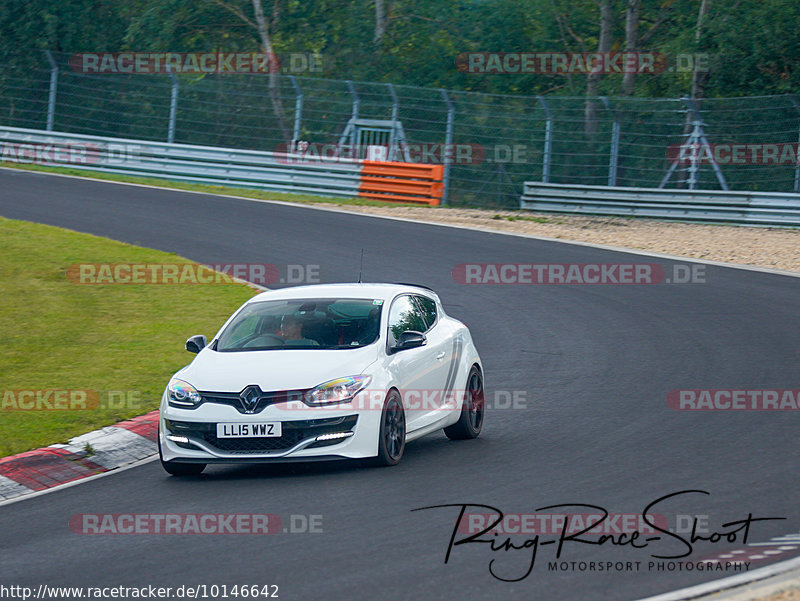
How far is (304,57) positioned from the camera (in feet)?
143

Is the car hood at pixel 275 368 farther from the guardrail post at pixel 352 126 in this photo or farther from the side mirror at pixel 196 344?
the guardrail post at pixel 352 126

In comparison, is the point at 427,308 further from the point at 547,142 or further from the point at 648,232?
the point at 547,142

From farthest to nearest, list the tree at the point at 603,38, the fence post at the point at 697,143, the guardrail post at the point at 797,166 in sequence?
the tree at the point at 603,38 → the fence post at the point at 697,143 → the guardrail post at the point at 797,166

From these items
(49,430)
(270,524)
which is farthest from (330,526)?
(49,430)

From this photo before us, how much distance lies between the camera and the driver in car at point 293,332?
9805 mm

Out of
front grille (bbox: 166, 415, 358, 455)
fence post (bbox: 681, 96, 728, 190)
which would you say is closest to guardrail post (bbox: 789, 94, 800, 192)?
fence post (bbox: 681, 96, 728, 190)

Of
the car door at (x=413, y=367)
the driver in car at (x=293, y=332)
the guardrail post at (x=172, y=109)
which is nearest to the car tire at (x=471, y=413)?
the car door at (x=413, y=367)

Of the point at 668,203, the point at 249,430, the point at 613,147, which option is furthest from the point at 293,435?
the point at 613,147

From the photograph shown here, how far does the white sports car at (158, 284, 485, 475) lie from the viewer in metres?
8.86

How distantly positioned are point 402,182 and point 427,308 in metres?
19.1

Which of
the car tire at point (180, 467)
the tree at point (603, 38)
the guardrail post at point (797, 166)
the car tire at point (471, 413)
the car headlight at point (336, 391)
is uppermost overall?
the tree at point (603, 38)

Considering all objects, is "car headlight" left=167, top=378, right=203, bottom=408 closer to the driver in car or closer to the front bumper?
the front bumper

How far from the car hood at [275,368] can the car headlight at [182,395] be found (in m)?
0.05

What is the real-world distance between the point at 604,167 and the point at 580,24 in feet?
46.2
